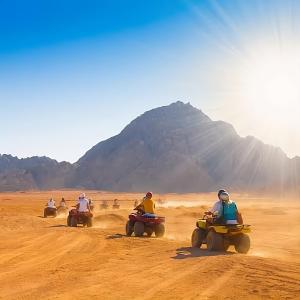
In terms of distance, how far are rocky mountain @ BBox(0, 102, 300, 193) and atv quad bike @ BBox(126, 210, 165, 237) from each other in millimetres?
118790

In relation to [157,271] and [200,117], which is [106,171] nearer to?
[200,117]

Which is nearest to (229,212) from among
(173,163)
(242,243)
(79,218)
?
(242,243)

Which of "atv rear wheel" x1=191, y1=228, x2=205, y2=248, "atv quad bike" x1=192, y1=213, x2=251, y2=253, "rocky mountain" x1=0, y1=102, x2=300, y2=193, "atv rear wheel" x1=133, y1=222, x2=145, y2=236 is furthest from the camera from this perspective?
"rocky mountain" x1=0, y1=102, x2=300, y2=193

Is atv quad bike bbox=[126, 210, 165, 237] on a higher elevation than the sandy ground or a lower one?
higher

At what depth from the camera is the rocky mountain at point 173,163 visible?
506ft

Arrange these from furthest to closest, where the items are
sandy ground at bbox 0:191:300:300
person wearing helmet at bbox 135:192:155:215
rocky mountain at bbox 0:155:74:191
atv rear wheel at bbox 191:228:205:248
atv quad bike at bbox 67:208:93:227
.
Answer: rocky mountain at bbox 0:155:74:191 < atv quad bike at bbox 67:208:93:227 < person wearing helmet at bbox 135:192:155:215 < atv rear wheel at bbox 191:228:205:248 < sandy ground at bbox 0:191:300:300

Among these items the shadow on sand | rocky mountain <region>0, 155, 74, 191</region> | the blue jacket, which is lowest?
the shadow on sand

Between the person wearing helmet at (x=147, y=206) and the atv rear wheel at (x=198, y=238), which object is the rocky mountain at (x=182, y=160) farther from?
the atv rear wheel at (x=198, y=238)

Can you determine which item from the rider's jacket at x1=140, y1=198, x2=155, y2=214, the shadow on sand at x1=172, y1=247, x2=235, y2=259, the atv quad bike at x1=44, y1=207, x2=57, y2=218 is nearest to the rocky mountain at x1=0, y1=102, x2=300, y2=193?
the atv quad bike at x1=44, y1=207, x2=57, y2=218

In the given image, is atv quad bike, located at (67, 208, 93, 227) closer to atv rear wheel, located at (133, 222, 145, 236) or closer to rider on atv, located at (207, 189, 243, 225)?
atv rear wheel, located at (133, 222, 145, 236)

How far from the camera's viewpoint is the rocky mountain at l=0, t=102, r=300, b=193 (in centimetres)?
15425

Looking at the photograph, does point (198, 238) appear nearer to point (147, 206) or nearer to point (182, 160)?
point (147, 206)

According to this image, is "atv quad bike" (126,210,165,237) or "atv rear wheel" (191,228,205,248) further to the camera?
"atv quad bike" (126,210,165,237)

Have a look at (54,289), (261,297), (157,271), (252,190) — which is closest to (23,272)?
(54,289)
